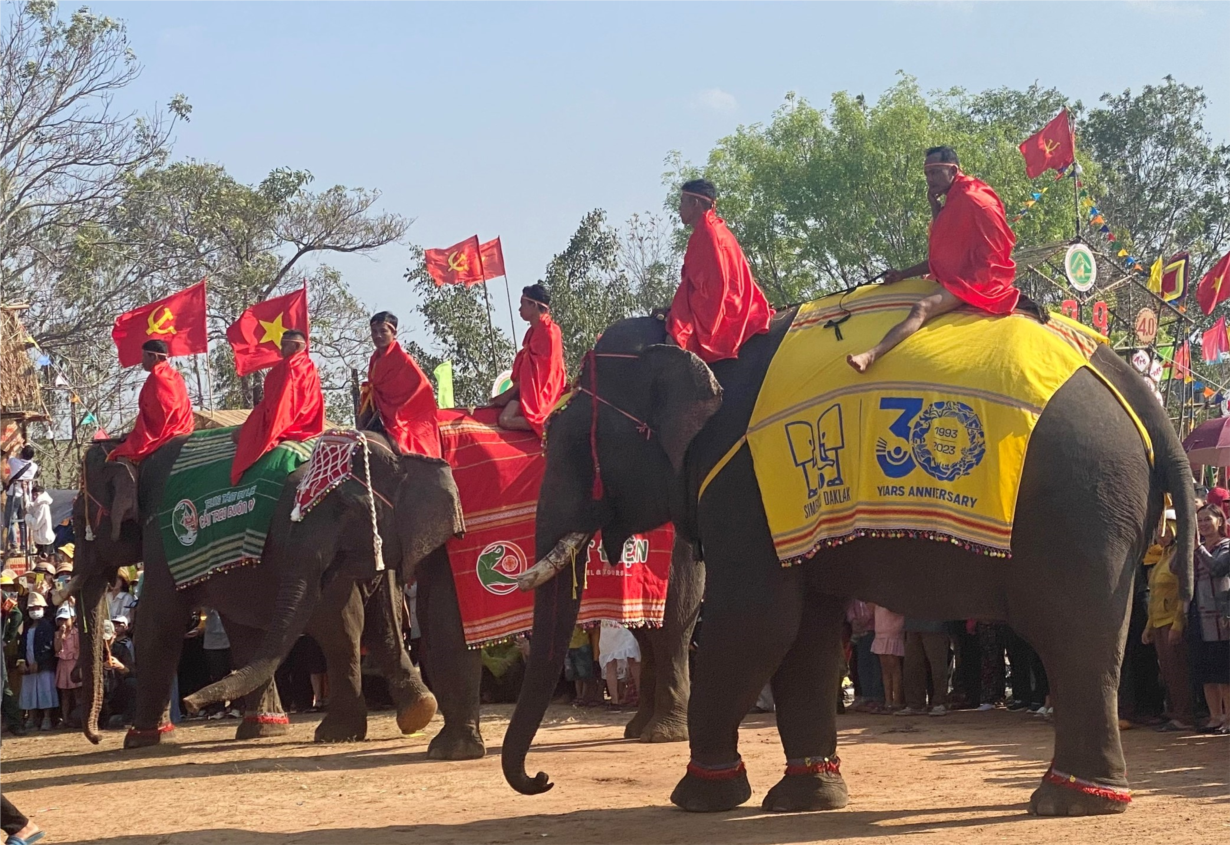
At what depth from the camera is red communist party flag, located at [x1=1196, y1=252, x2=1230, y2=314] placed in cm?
2492

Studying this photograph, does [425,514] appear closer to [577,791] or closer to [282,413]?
[282,413]

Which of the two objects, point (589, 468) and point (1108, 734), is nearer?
point (1108, 734)

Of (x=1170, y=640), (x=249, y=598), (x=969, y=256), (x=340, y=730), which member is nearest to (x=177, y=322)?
(x=249, y=598)

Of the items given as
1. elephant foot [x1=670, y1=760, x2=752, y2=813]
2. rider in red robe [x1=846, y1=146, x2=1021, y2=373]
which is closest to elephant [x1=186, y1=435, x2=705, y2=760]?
elephant foot [x1=670, y1=760, x2=752, y2=813]

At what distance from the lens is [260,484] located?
36.6 ft

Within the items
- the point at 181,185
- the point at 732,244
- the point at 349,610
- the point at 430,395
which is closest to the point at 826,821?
the point at 732,244

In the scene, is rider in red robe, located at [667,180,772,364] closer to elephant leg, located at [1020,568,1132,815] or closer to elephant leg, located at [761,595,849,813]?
elephant leg, located at [761,595,849,813]

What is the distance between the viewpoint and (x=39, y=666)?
14.9 metres

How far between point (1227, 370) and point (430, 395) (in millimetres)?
40147

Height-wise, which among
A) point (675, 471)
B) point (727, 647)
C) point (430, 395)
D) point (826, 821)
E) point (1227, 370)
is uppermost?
point (1227, 370)

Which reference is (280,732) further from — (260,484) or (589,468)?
(589,468)

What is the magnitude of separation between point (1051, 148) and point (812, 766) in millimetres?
22810

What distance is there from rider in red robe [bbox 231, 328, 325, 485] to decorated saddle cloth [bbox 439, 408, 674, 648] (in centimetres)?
128

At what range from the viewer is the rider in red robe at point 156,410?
12109 millimetres
